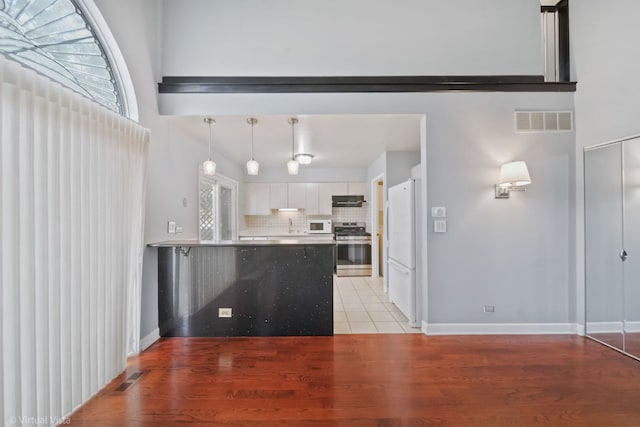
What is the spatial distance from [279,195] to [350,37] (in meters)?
3.75

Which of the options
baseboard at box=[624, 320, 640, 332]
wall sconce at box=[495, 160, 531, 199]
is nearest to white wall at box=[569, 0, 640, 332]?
baseboard at box=[624, 320, 640, 332]

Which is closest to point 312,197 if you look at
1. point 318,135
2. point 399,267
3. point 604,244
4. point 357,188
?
point 357,188

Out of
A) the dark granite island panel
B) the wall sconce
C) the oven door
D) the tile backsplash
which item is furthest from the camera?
the tile backsplash

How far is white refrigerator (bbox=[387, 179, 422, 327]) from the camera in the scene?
3.14 m

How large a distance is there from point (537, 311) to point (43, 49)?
15.5 ft

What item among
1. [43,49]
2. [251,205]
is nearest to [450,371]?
[43,49]

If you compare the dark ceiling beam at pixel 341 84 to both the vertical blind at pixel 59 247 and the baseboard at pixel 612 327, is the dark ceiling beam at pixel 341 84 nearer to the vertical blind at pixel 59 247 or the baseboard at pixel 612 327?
the vertical blind at pixel 59 247

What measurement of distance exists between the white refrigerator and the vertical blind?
9.04 ft

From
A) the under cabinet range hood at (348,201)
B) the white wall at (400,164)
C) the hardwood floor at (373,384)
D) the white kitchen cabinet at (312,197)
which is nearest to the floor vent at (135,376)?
the hardwood floor at (373,384)

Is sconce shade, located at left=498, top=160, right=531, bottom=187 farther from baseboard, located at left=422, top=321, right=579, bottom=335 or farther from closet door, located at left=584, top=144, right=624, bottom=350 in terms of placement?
baseboard, located at left=422, top=321, right=579, bottom=335

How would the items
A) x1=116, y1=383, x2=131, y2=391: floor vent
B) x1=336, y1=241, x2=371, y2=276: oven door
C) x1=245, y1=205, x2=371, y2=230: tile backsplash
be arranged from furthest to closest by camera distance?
1. x1=245, y1=205, x2=371, y2=230: tile backsplash
2. x1=336, y1=241, x2=371, y2=276: oven door
3. x1=116, y1=383, x2=131, y2=391: floor vent

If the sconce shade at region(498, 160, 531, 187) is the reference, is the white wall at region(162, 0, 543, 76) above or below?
above

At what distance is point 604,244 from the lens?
270 cm

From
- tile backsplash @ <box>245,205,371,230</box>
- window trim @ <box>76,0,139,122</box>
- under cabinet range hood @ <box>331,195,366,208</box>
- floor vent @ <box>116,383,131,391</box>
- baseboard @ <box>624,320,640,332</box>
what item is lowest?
floor vent @ <box>116,383,131,391</box>
